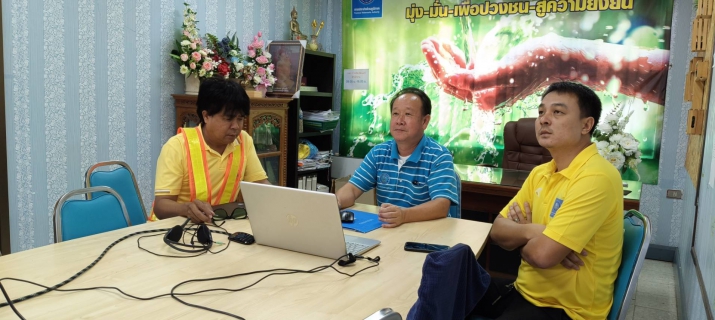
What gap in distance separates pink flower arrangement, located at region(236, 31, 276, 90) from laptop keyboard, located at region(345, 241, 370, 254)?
92.6 inches

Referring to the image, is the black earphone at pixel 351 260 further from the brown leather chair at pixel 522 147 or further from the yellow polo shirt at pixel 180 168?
the brown leather chair at pixel 522 147

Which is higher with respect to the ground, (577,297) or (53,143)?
(53,143)

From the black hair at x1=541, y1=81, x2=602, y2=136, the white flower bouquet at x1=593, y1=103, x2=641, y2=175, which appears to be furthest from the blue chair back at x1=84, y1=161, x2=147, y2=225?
the white flower bouquet at x1=593, y1=103, x2=641, y2=175

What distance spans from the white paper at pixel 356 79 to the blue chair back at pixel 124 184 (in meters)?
3.18

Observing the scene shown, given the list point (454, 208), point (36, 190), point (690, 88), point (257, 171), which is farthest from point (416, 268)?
point (690, 88)

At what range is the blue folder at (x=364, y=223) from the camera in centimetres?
204

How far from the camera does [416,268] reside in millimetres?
1599

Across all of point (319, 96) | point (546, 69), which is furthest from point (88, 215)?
point (546, 69)

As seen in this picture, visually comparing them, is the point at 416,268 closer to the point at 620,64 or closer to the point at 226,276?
the point at 226,276

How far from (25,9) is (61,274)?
1.94m

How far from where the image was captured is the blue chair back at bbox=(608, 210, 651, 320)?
1496 millimetres

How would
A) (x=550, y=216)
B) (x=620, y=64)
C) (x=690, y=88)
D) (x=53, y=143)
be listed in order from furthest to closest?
(x=620, y=64), (x=690, y=88), (x=53, y=143), (x=550, y=216)

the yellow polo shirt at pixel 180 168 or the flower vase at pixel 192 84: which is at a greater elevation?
the flower vase at pixel 192 84

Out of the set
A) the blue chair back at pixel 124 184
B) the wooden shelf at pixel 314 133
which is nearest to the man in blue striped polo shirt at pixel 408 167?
the blue chair back at pixel 124 184
